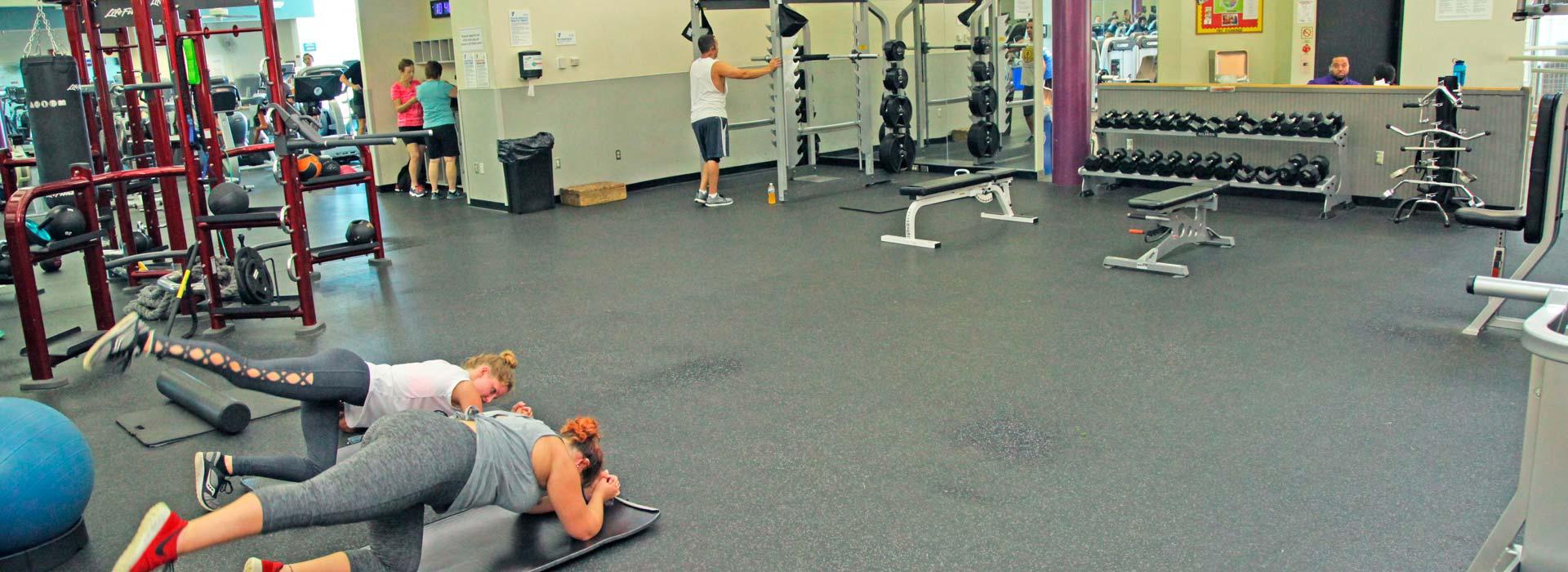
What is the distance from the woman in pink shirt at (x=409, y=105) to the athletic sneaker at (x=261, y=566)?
728 cm

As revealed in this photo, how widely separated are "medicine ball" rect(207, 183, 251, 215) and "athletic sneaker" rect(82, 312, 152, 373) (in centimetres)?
246

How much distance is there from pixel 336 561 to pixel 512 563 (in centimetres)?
40

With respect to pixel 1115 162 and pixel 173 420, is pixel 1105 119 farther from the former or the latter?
pixel 173 420

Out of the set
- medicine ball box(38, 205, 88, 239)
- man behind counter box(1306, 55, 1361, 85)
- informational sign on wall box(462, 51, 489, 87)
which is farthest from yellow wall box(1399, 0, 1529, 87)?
medicine ball box(38, 205, 88, 239)

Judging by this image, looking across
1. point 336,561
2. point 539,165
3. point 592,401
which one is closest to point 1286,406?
point 592,401

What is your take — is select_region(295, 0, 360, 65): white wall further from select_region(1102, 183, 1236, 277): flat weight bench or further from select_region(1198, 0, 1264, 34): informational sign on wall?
select_region(1102, 183, 1236, 277): flat weight bench

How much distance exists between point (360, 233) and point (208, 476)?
373 cm

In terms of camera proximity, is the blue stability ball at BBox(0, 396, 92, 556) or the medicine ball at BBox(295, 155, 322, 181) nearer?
the blue stability ball at BBox(0, 396, 92, 556)

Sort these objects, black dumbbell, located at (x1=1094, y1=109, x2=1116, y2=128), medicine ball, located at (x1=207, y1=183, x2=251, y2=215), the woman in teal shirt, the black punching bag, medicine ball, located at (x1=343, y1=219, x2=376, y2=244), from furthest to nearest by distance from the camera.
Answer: the woman in teal shirt
black dumbbell, located at (x1=1094, y1=109, x2=1116, y2=128)
medicine ball, located at (x1=343, y1=219, x2=376, y2=244)
the black punching bag
medicine ball, located at (x1=207, y1=183, x2=251, y2=215)

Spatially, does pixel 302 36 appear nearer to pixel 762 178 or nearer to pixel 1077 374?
pixel 762 178

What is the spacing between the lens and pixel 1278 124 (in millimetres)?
6750

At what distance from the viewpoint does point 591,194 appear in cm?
850

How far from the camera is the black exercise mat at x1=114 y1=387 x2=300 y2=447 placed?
3609mm

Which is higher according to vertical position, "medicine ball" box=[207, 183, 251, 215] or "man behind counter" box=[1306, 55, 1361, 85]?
"man behind counter" box=[1306, 55, 1361, 85]
